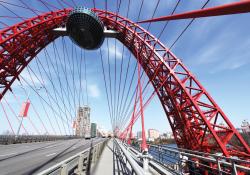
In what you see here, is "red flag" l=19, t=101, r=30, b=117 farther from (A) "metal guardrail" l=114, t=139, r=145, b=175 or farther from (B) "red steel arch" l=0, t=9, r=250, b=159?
(A) "metal guardrail" l=114, t=139, r=145, b=175

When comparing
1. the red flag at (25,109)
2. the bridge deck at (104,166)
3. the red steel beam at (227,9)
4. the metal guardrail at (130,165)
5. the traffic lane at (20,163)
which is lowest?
the bridge deck at (104,166)

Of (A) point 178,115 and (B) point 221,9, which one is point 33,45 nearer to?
(A) point 178,115

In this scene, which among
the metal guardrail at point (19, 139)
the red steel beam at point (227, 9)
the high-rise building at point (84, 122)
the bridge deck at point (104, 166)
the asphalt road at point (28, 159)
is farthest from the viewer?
the high-rise building at point (84, 122)

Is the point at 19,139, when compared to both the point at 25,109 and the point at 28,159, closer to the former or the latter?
the point at 25,109

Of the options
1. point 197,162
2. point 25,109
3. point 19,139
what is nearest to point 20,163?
point 197,162

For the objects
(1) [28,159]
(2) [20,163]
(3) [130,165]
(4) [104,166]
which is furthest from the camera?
(1) [28,159]

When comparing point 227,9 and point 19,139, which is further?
point 19,139

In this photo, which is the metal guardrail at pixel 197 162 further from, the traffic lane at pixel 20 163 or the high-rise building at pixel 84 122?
the high-rise building at pixel 84 122

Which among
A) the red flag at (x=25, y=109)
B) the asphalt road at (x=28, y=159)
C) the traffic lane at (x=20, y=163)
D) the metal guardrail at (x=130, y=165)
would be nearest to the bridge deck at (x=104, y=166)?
the metal guardrail at (x=130, y=165)

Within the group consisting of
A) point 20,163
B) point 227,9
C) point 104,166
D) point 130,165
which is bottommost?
point 104,166

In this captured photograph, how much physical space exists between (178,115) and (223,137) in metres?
4.33

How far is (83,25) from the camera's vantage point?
77.7ft

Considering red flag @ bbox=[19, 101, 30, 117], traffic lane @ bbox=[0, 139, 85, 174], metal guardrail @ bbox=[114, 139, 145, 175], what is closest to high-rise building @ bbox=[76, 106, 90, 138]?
red flag @ bbox=[19, 101, 30, 117]

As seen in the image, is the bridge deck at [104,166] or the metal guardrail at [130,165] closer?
the metal guardrail at [130,165]
